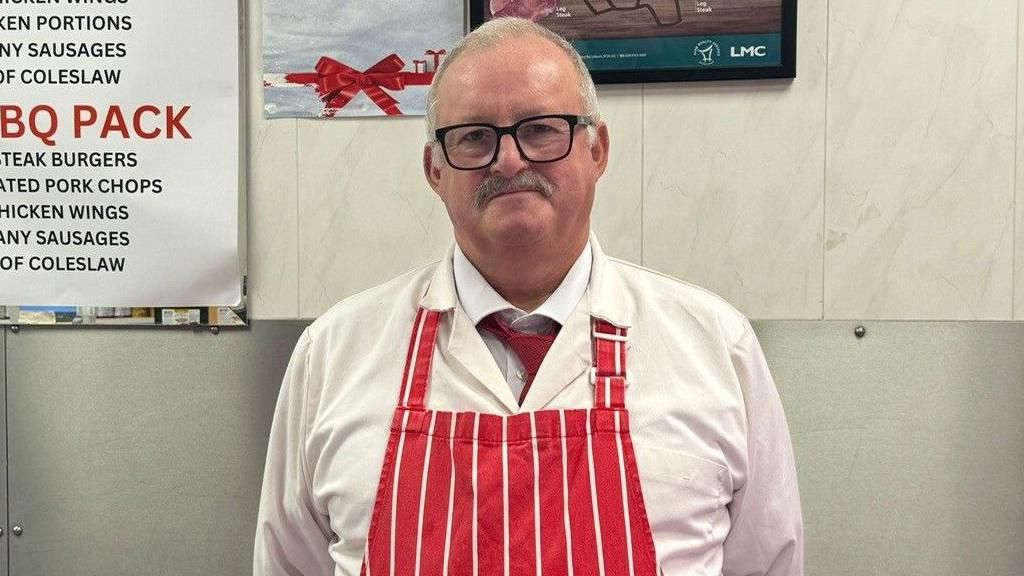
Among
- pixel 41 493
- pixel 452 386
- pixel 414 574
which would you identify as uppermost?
pixel 452 386

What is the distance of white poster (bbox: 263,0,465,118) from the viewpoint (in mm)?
1934

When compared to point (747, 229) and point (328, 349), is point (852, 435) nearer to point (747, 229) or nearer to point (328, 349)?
point (747, 229)

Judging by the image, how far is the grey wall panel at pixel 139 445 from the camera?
201 cm

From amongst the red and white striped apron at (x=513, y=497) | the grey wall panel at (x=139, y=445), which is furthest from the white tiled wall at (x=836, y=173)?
the red and white striped apron at (x=513, y=497)

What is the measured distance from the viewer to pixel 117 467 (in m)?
2.04

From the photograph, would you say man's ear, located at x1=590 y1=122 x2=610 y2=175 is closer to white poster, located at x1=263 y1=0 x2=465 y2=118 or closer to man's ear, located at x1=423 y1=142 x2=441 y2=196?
man's ear, located at x1=423 y1=142 x2=441 y2=196

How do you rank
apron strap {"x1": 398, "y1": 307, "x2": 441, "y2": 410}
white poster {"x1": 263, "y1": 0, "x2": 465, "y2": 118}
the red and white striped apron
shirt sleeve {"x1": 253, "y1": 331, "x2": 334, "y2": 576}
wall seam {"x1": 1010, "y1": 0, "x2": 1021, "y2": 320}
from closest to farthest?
the red and white striped apron, apron strap {"x1": 398, "y1": 307, "x2": 441, "y2": 410}, shirt sleeve {"x1": 253, "y1": 331, "x2": 334, "y2": 576}, wall seam {"x1": 1010, "y1": 0, "x2": 1021, "y2": 320}, white poster {"x1": 263, "y1": 0, "x2": 465, "y2": 118}

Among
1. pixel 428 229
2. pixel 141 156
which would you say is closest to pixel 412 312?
pixel 428 229

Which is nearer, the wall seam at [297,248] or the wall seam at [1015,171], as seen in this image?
the wall seam at [1015,171]

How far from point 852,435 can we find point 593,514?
35.8 inches

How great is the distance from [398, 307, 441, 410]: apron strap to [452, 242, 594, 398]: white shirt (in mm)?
55

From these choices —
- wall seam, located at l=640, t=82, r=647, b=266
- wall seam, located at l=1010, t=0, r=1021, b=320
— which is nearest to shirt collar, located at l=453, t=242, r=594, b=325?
wall seam, located at l=640, t=82, r=647, b=266

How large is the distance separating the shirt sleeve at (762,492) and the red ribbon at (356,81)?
37.2 inches

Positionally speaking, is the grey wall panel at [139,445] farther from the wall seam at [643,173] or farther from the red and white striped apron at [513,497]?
the red and white striped apron at [513,497]
